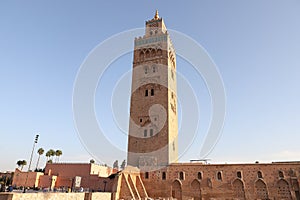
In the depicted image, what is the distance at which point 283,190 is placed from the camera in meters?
22.5

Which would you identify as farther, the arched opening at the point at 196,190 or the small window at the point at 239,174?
the arched opening at the point at 196,190

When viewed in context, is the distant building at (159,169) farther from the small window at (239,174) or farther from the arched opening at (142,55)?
the small window at (239,174)

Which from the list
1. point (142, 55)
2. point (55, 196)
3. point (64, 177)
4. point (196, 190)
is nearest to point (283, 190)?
point (196, 190)

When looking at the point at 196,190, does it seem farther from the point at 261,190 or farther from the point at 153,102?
the point at 153,102

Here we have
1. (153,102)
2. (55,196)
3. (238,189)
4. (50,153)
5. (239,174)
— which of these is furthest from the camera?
(50,153)

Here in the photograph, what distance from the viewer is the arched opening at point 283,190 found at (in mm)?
22312

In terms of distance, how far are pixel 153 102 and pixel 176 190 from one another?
12180 mm

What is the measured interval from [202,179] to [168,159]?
15.5 feet

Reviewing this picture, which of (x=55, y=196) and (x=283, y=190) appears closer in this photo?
(x=55, y=196)

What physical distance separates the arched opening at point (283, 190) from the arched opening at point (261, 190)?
1257 millimetres

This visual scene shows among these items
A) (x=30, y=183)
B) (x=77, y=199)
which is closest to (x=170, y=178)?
(x=77, y=199)

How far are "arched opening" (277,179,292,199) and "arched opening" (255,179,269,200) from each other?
49.5 inches

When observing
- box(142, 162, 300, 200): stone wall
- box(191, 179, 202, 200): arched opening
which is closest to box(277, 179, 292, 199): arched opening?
box(142, 162, 300, 200): stone wall

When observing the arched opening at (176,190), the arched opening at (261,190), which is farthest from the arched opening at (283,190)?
the arched opening at (176,190)
